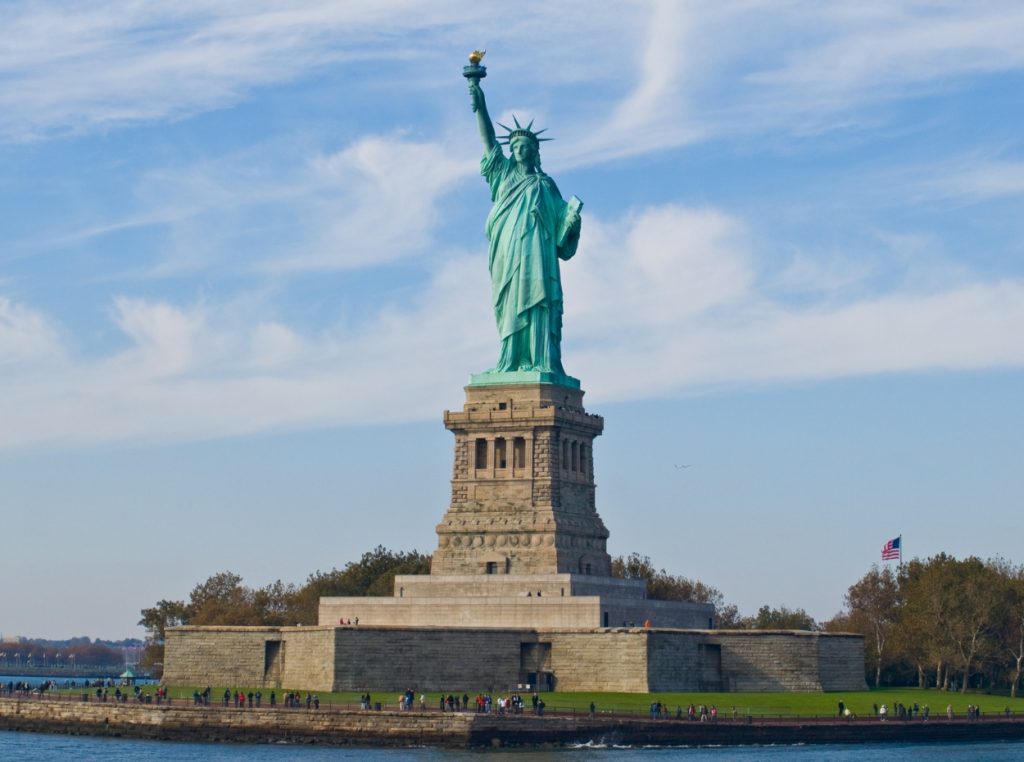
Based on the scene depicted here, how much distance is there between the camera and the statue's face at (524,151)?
7225 centimetres

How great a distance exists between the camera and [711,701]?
62406 millimetres

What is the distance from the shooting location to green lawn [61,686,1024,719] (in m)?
60.2

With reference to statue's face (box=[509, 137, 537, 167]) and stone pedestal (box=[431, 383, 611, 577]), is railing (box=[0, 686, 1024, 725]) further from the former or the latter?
statue's face (box=[509, 137, 537, 167])

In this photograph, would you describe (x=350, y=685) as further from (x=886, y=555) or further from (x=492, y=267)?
(x=886, y=555)

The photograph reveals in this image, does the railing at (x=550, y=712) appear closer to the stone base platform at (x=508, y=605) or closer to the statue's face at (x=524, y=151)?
the stone base platform at (x=508, y=605)

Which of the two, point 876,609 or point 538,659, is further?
point 876,609

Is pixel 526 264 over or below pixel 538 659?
over

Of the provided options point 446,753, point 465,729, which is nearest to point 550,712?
point 465,729

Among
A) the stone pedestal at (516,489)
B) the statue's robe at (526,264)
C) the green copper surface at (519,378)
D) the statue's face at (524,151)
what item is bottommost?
the stone pedestal at (516,489)

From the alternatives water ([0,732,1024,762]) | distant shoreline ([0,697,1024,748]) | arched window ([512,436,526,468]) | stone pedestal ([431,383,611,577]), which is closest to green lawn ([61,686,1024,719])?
distant shoreline ([0,697,1024,748])

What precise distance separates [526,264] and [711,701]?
724 inches

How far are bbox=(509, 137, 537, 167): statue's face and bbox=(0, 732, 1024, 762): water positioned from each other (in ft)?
81.6

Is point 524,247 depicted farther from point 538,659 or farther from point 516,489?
point 538,659

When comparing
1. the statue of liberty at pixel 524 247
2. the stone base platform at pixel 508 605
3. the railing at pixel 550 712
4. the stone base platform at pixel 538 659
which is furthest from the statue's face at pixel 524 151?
the railing at pixel 550 712
